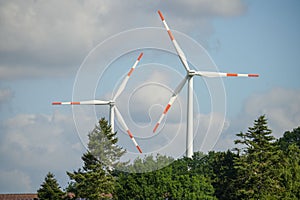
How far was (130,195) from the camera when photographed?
110875mm

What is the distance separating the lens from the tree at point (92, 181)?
326 feet

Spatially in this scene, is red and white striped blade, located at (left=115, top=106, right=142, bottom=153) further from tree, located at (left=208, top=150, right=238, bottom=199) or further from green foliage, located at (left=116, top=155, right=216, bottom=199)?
tree, located at (left=208, top=150, right=238, bottom=199)

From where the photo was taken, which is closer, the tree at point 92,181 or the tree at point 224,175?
the tree at point 92,181

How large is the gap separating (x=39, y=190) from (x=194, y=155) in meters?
29.2

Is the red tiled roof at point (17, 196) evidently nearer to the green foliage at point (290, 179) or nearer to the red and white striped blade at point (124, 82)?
the red and white striped blade at point (124, 82)

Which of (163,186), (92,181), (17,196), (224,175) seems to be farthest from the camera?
(17,196)

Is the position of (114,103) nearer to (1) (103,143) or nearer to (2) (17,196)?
(1) (103,143)

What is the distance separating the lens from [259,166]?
337ft

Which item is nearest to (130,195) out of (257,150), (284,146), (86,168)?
(86,168)

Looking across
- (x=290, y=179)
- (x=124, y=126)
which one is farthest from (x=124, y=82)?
(x=290, y=179)

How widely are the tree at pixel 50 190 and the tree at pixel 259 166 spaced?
23.6 meters

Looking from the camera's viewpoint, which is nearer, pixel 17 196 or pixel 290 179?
pixel 290 179

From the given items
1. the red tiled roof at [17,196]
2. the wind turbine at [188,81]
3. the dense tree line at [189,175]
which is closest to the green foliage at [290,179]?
the dense tree line at [189,175]

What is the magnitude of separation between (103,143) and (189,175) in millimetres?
13540
